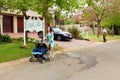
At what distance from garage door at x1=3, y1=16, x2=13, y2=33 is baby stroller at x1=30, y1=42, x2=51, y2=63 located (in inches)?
952

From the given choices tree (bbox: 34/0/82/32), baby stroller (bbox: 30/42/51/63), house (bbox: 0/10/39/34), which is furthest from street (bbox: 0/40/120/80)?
house (bbox: 0/10/39/34)

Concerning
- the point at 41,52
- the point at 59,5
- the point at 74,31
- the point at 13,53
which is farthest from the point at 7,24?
the point at 41,52

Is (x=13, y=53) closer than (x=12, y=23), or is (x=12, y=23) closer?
(x=13, y=53)

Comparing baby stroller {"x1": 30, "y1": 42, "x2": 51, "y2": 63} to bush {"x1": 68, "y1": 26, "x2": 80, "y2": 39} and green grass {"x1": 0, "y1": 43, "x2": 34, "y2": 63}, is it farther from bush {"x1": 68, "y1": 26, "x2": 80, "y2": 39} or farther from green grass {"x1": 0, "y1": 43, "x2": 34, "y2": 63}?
bush {"x1": 68, "y1": 26, "x2": 80, "y2": 39}

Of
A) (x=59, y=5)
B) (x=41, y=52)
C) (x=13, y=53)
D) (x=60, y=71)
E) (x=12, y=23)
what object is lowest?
(x=60, y=71)

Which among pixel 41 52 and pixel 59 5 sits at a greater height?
pixel 59 5

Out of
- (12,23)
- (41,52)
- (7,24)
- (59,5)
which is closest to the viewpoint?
(41,52)

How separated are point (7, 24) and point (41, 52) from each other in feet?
84.3

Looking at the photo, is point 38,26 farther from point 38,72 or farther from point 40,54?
point 38,72

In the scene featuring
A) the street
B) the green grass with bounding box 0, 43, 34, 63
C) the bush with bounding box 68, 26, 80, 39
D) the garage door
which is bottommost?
the street

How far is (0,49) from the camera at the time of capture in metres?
18.0

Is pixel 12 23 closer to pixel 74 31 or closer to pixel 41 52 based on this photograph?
pixel 74 31

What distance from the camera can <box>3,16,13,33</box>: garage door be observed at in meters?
39.5

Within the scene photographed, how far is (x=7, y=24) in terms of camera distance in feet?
131
